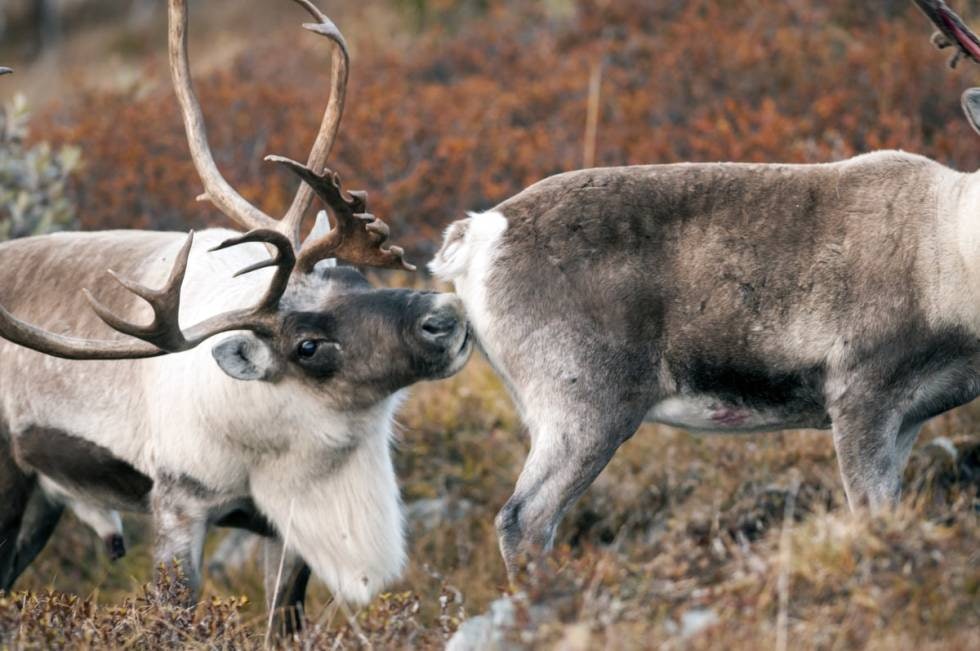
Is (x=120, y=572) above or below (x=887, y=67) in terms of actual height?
below

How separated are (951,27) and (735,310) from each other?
109cm

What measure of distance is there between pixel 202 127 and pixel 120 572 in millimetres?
2287

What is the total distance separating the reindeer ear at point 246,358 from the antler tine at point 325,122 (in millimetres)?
572

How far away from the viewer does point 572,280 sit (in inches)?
159

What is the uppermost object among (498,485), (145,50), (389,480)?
(389,480)

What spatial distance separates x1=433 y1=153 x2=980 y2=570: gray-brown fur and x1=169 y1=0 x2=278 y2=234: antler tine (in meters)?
1.14

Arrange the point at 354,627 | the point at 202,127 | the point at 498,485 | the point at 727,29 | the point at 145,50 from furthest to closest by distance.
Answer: the point at 145,50, the point at 727,29, the point at 498,485, the point at 202,127, the point at 354,627

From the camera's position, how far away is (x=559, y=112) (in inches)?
340

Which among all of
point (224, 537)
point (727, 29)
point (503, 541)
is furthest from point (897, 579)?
point (727, 29)

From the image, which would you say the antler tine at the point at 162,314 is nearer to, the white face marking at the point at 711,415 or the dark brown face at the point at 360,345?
the dark brown face at the point at 360,345

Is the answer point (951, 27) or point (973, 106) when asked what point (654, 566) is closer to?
point (973, 106)

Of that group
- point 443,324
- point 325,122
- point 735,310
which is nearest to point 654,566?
point 735,310

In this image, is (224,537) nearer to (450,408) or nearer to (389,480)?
(450,408)

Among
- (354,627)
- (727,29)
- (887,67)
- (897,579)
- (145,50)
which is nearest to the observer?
(897,579)
